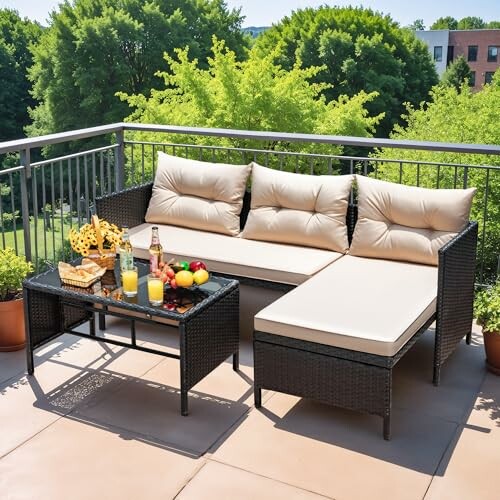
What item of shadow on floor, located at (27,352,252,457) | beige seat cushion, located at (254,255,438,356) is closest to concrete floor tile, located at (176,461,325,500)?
shadow on floor, located at (27,352,252,457)

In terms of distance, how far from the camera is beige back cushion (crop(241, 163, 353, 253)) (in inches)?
179

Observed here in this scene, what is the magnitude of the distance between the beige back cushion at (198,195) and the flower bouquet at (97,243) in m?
0.98

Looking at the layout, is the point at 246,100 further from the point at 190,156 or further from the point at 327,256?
the point at 327,256

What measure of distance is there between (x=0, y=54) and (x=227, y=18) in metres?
10.6

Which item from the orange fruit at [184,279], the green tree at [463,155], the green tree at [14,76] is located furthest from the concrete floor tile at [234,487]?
the green tree at [14,76]

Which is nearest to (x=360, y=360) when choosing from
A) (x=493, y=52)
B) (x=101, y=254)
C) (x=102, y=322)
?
(x=101, y=254)

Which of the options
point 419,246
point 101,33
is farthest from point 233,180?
point 101,33

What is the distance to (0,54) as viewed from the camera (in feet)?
107

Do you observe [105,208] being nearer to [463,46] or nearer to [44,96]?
[44,96]

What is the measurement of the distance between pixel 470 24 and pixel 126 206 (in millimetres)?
77855

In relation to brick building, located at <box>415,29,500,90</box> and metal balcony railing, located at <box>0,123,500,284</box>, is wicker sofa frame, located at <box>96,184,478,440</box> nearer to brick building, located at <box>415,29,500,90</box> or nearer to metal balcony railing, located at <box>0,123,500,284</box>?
metal balcony railing, located at <box>0,123,500,284</box>

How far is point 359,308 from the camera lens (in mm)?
3564

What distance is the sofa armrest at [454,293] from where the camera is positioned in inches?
147

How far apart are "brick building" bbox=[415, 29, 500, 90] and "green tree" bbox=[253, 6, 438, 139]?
22.8 metres
